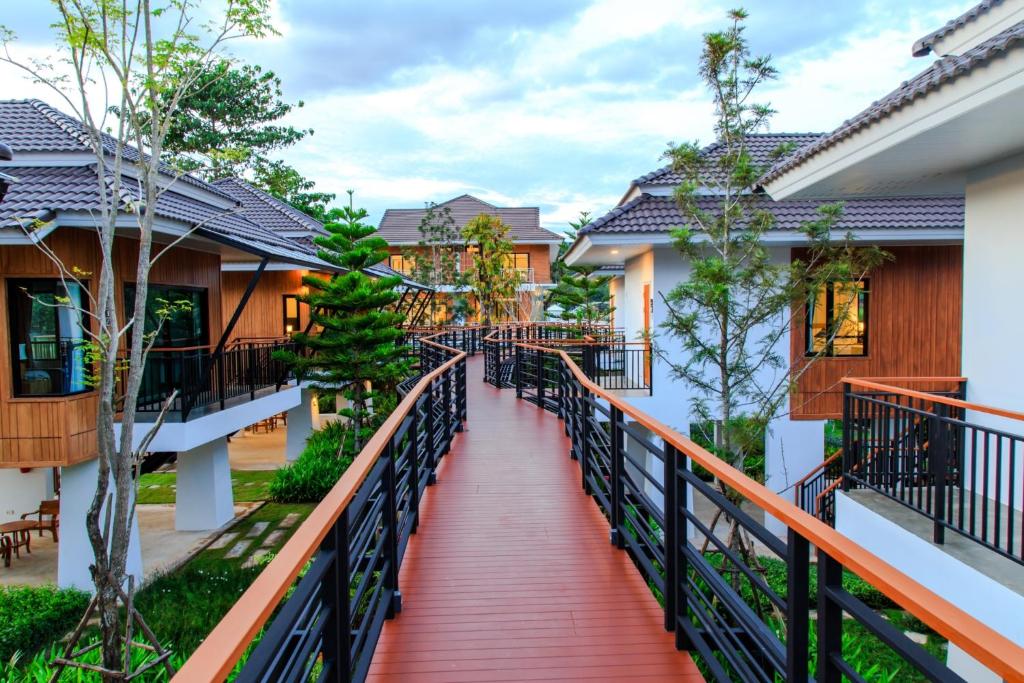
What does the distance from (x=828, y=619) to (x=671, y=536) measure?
4.70 ft

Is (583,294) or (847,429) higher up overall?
(583,294)

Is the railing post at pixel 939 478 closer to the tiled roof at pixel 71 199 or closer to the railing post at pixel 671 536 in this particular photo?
the railing post at pixel 671 536

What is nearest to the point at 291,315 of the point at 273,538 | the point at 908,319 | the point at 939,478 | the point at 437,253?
the point at 273,538

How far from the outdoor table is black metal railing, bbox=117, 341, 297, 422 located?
8.41ft

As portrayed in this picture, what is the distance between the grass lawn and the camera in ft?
47.3

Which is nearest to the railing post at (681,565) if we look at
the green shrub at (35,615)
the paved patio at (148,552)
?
the green shrub at (35,615)

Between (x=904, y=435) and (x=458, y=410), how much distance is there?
5.75 metres

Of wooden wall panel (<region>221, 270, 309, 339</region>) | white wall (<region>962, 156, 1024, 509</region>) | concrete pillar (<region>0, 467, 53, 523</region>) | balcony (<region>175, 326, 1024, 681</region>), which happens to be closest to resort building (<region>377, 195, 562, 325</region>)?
wooden wall panel (<region>221, 270, 309, 339</region>)

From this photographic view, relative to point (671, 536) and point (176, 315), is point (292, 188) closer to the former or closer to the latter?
point (176, 315)

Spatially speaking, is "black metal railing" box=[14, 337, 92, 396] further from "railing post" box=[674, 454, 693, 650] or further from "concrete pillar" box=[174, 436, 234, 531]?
"railing post" box=[674, 454, 693, 650]

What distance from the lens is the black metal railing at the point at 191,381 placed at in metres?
10.7

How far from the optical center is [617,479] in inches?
186

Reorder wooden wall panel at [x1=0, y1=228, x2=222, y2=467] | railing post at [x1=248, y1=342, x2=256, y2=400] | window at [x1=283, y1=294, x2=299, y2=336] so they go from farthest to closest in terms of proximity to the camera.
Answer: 1. window at [x1=283, y1=294, x2=299, y2=336]
2. railing post at [x1=248, y1=342, x2=256, y2=400]
3. wooden wall panel at [x1=0, y1=228, x2=222, y2=467]

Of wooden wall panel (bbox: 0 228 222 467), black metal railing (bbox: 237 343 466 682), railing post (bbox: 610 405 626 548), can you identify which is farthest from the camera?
wooden wall panel (bbox: 0 228 222 467)
